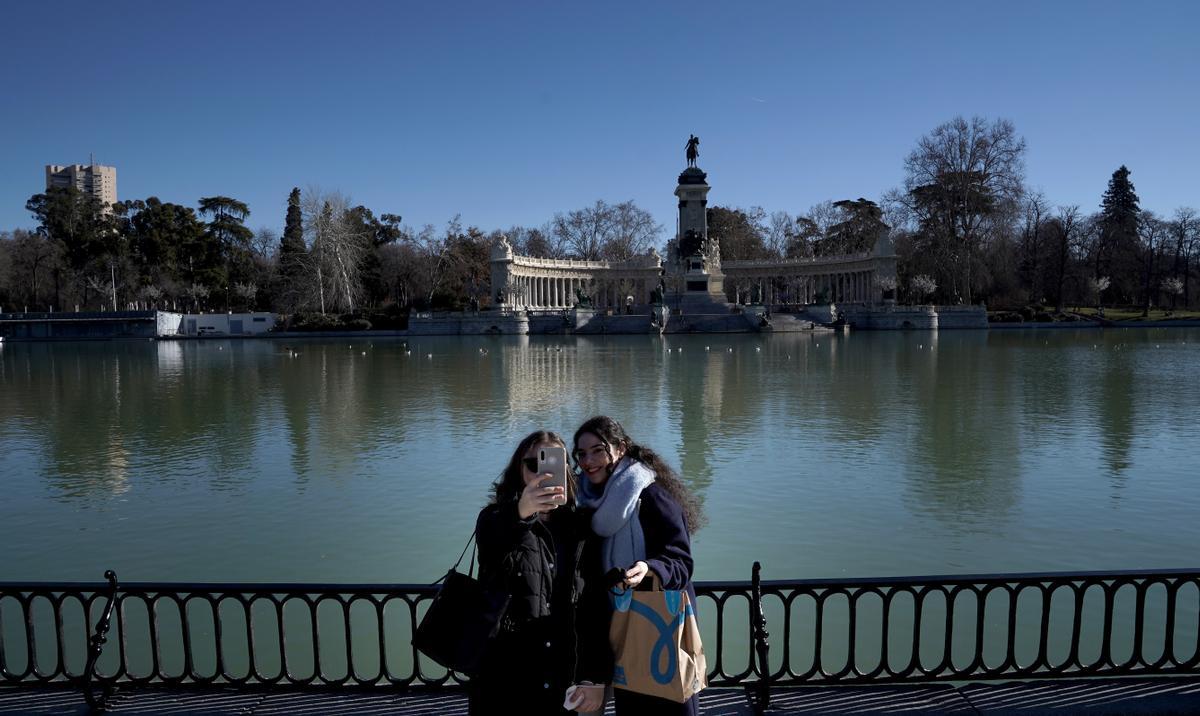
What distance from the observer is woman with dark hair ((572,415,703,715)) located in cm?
349

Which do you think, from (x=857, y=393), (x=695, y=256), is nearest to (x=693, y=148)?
(x=695, y=256)

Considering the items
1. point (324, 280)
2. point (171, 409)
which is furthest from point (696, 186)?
point (171, 409)

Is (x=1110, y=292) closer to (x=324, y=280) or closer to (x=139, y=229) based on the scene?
(x=324, y=280)

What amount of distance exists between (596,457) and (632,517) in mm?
328

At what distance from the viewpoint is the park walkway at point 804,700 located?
4.62m

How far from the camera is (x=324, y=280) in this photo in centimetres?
7375

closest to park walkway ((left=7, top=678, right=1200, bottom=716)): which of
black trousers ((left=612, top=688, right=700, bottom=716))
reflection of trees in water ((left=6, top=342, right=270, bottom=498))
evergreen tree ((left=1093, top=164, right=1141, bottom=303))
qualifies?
black trousers ((left=612, top=688, right=700, bottom=716))

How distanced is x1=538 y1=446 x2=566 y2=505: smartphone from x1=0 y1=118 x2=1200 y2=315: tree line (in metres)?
73.1

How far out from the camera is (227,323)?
73.4 meters

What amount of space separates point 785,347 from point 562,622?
137 feet

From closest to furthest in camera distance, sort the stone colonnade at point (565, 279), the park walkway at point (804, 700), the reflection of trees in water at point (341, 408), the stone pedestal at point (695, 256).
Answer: the park walkway at point (804, 700), the reflection of trees in water at point (341, 408), the stone pedestal at point (695, 256), the stone colonnade at point (565, 279)

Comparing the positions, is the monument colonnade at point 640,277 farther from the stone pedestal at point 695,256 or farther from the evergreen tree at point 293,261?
the evergreen tree at point 293,261

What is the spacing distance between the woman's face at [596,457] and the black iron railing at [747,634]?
1239 millimetres

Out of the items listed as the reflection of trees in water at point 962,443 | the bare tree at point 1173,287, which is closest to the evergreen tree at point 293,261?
the reflection of trees in water at point 962,443
